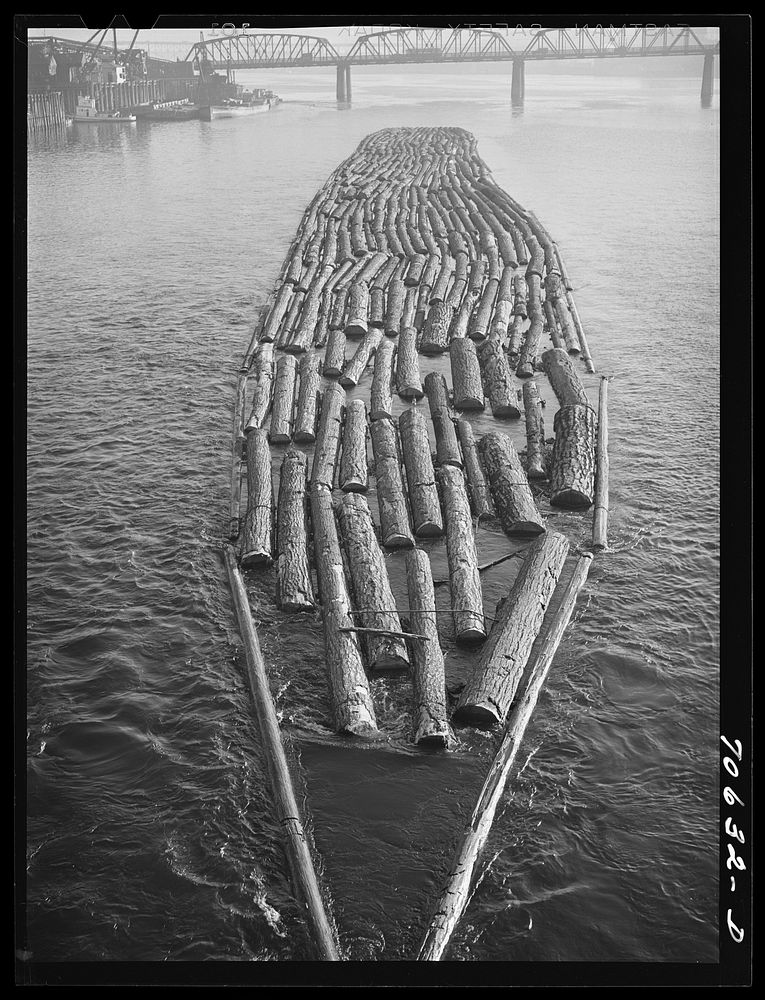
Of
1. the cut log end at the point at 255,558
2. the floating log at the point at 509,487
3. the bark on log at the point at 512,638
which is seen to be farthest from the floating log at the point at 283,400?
the bark on log at the point at 512,638

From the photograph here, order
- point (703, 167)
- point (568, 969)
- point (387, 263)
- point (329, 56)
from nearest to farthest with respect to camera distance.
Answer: point (568, 969), point (703, 167), point (329, 56), point (387, 263)

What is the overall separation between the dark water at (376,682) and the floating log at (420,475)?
655 millimetres

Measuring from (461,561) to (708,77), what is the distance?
699cm

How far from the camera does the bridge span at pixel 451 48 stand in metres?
11.4

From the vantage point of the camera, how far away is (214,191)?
35.8 metres

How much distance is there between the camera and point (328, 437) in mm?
18000

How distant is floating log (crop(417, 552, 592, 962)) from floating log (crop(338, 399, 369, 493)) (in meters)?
4.38

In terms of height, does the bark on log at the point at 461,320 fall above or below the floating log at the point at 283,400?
above

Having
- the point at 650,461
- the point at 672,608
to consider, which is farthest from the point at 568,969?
the point at 650,461

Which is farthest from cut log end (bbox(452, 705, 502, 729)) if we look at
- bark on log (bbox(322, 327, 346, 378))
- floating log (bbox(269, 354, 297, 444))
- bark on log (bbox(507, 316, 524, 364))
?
bark on log (bbox(507, 316, 524, 364))

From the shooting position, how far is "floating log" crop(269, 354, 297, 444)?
18547 mm

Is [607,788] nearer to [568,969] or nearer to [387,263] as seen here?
[568,969]

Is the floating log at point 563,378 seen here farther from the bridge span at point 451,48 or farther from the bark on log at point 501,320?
the bridge span at point 451,48

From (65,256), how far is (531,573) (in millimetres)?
17636
